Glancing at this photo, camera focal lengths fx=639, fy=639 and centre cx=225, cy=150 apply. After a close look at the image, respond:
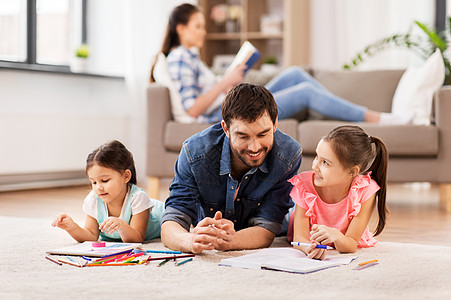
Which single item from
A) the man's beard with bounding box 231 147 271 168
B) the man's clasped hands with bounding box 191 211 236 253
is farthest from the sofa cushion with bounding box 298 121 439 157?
the man's clasped hands with bounding box 191 211 236 253

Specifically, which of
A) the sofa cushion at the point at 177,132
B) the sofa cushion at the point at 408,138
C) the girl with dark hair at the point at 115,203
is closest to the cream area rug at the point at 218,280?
the girl with dark hair at the point at 115,203

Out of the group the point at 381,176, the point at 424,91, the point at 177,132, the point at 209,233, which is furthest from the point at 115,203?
the point at 424,91

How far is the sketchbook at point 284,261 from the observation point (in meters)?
1.57

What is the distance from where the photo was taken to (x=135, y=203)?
202cm

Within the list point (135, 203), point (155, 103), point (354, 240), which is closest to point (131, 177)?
point (135, 203)

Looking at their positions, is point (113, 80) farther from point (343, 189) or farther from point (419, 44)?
point (343, 189)

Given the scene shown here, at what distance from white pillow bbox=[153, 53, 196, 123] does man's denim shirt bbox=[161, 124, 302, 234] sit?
1.39m

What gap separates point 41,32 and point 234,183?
2.96 meters

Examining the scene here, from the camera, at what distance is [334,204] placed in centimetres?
196

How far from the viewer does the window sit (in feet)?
13.7

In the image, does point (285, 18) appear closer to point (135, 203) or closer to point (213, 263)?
point (135, 203)

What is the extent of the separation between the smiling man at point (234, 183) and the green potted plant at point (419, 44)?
229 cm

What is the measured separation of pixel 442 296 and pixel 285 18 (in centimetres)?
377

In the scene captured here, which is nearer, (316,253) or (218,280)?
(218,280)
